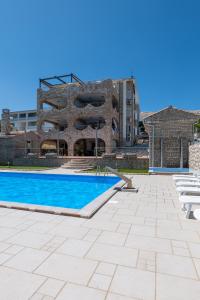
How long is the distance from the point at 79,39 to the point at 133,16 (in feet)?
14.8

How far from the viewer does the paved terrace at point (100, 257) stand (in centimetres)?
Result: 218

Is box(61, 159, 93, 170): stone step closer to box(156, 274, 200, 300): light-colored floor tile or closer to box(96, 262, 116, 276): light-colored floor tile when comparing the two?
box(96, 262, 116, 276): light-colored floor tile

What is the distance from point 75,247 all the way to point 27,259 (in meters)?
0.78

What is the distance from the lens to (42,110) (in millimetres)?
26516

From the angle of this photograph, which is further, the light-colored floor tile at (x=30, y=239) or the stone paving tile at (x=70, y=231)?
the stone paving tile at (x=70, y=231)

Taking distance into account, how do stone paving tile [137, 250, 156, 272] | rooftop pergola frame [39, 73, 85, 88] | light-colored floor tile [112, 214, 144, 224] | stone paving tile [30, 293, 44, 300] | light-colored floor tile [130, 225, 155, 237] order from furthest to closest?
1. rooftop pergola frame [39, 73, 85, 88]
2. light-colored floor tile [112, 214, 144, 224]
3. light-colored floor tile [130, 225, 155, 237]
4. stone paving tile [137, 250, 156, 272]
5. stone paving tile [30, 293, 44, 300]

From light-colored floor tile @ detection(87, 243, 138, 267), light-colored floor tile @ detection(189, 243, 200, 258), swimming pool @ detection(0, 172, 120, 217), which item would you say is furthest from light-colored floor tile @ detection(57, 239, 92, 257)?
swimming pool @ detection(0, 172, 120, 217)

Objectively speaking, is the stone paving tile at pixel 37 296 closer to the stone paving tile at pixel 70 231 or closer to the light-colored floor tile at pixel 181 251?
the stone paving tile at pixel 70 231

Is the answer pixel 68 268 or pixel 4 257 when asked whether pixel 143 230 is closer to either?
pixel 68 268

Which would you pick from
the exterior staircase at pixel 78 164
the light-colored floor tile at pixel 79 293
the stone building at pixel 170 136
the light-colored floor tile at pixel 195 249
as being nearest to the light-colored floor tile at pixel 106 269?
the light-colored floor tile at pixel 79 293

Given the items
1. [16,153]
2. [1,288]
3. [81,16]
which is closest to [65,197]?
[1,288]

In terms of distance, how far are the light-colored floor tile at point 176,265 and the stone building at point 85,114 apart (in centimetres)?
1785

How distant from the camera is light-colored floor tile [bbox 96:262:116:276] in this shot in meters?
2.52

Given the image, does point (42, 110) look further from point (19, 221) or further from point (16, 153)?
point (19, 221)
